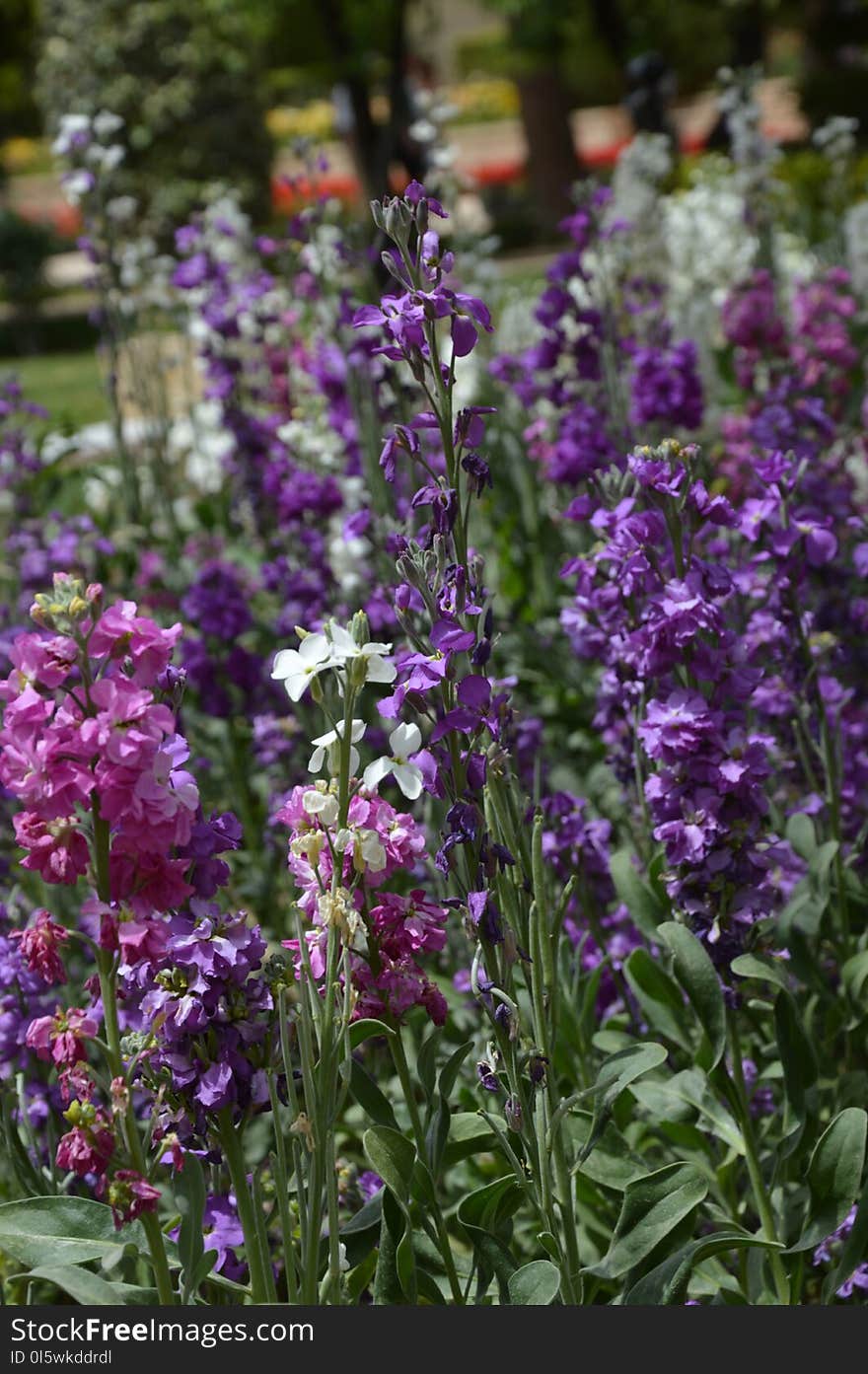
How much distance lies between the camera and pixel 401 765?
1.85 metres

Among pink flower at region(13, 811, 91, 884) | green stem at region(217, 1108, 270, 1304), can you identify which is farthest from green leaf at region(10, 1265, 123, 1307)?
pink flower at region(13, 811, 91, 884)

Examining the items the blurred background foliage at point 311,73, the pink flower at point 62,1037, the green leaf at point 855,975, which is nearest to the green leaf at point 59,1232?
the pink flower at point 62,1037

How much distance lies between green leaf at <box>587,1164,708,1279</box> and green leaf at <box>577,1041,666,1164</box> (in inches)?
3.7

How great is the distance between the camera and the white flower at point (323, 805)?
5.92 ft

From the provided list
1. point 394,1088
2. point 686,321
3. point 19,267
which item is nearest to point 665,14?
point 19,267

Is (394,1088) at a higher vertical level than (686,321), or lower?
lower

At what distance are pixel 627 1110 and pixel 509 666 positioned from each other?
186 centimetres

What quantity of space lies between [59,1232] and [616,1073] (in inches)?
28.6

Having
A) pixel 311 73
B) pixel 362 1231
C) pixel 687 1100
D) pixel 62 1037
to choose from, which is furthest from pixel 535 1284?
pixel 311 73

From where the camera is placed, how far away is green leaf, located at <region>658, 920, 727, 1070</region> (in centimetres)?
229

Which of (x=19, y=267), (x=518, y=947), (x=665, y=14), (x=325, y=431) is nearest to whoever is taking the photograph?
(x=518, y=947)

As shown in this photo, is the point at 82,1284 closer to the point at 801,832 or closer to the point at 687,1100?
the point at 687,1100

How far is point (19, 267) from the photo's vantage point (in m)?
17.8

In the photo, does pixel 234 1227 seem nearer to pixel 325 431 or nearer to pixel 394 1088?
pixel 394 1088
